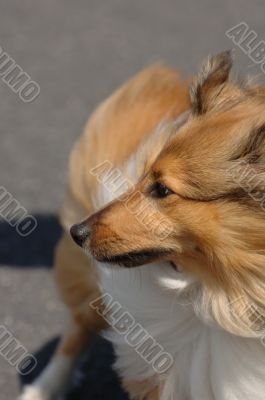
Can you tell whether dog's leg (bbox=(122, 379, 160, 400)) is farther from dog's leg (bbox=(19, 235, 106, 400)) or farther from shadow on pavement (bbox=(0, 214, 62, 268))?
shadow on pavement (bbox=(0, 214, 62, 268))

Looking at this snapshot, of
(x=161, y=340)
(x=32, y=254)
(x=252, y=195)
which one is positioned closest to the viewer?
(x=252, y=195)

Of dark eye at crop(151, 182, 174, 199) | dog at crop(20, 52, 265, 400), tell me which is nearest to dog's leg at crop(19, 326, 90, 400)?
dog at crop(20, 52, 265, 400)

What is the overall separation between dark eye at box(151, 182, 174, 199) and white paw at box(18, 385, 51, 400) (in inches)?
62.5

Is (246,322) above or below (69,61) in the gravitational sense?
below

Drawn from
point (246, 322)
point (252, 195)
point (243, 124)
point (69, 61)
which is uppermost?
point (69, 61)

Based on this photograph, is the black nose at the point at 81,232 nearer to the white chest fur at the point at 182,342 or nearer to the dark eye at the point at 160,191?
the white chest fur at the point at 182,342

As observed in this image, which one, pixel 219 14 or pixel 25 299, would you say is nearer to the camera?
pixel 25 299

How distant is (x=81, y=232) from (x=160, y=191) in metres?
0.33

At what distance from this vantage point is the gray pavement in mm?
3932

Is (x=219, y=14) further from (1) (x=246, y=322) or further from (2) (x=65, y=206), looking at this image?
(1) (x=246, y=322)

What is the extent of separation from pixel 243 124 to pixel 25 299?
2.03m

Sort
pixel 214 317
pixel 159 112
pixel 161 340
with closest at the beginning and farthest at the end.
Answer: pixel 214 317, pixel 161 340, pixel 159 112

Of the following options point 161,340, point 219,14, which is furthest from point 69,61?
point 161,340

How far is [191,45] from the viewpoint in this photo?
6.29 meters
